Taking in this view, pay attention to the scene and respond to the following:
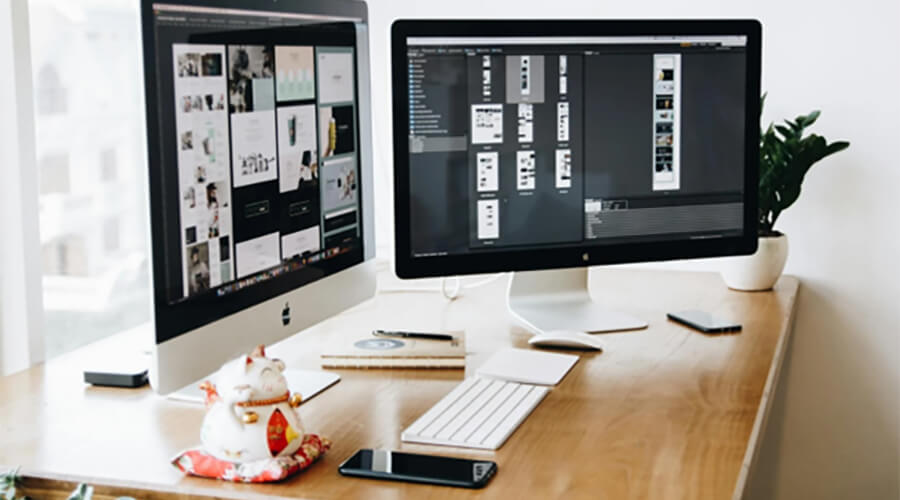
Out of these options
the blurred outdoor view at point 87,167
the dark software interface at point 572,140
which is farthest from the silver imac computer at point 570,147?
the blurred outdoor view at point 87,167

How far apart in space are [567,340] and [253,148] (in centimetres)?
60

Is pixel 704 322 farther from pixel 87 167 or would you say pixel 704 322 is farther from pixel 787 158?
pixel 87 167

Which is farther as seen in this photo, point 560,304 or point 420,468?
point 560,304

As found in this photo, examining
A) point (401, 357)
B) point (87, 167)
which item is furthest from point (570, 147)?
point (87, 167)

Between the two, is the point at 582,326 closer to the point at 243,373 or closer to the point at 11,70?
the point at 243,373

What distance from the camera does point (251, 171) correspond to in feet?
4.32

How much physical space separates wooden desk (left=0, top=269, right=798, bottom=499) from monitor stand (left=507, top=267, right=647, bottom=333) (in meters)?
0.04

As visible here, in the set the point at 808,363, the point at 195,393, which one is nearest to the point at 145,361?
the point at 195,393

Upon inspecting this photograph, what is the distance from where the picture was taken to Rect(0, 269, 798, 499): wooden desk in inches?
43.8

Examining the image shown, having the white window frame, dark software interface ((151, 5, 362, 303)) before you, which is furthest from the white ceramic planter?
the white window frame

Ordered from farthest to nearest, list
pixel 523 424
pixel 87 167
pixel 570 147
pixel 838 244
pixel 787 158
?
1. pixel 87 167
2. pixel 838 244
3. pixel 787 158
4. pixel 570 147
5. pixel 523 424

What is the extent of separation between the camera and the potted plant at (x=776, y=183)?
2.00 metres

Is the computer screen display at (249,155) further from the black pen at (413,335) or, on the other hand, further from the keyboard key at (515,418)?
the keyboard key at (515,418)

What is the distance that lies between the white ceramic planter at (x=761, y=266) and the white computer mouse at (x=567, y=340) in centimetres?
52
